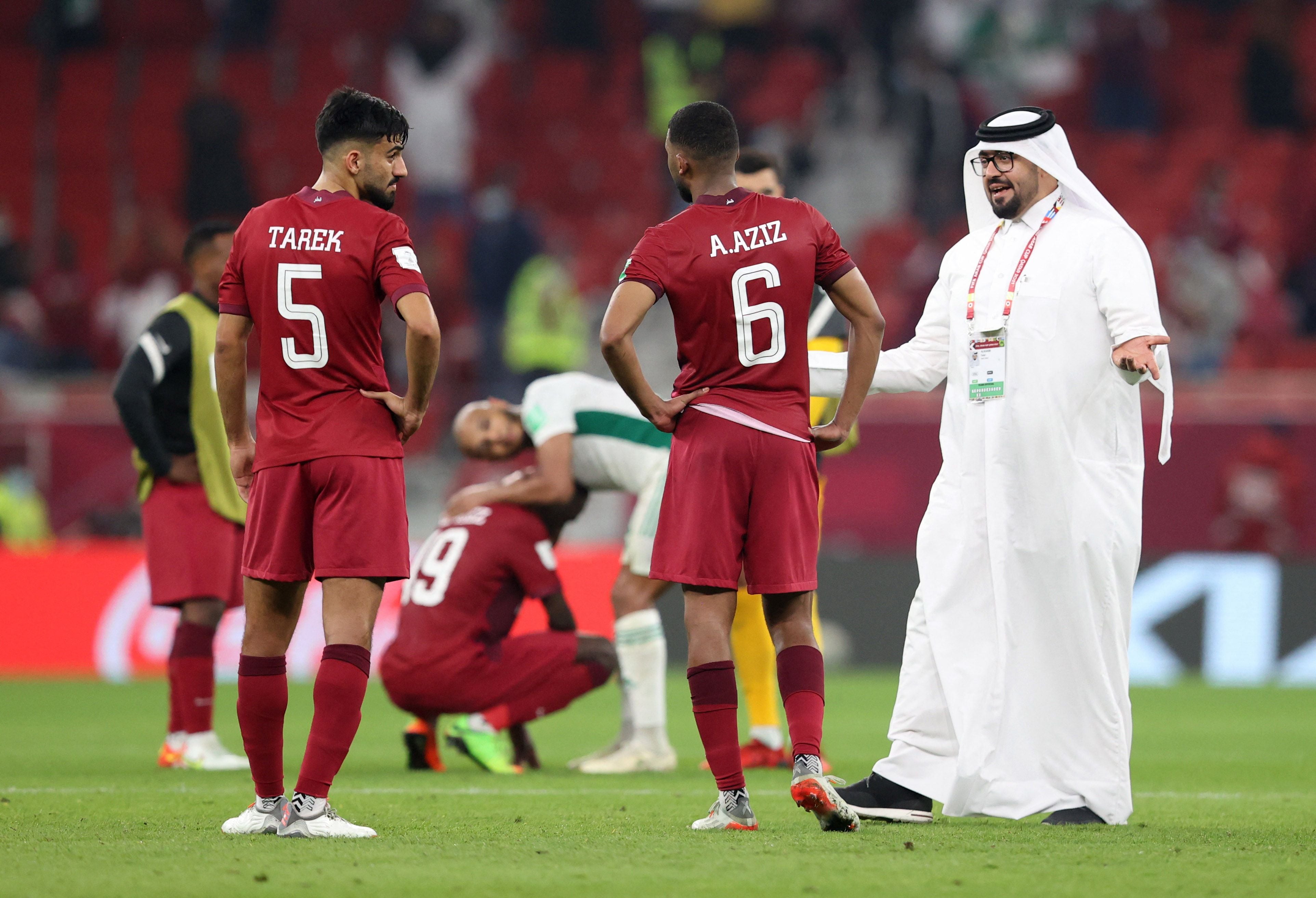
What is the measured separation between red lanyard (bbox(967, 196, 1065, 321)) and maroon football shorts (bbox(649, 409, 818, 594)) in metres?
0.87

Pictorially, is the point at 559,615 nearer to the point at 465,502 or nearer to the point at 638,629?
the point at 638,629

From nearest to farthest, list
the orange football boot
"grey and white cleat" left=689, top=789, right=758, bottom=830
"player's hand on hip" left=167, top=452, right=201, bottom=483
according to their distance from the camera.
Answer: "grey and white cleat" left=689, top=789, right=758, bottom=830 → the orange football boot → "player's hand on hip" left=167, top=452, right=201, bottom=483

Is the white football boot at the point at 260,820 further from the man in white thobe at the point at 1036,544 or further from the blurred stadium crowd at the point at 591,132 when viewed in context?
the blurred stadium crowd at the point at 591,132

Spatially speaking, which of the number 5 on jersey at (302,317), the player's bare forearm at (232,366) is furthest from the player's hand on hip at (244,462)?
the number 5 on jersey at (302,317)

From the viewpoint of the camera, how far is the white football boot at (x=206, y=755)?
7359mm

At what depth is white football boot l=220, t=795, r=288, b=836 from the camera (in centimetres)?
504

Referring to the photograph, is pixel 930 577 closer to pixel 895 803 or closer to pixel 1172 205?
pixel 895 803

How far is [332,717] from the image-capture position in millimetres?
4918

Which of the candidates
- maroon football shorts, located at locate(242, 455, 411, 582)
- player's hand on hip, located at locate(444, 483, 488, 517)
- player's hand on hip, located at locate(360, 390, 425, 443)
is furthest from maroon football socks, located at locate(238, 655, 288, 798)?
player's hand on hip, located at locate(444, 483, 488, 517)

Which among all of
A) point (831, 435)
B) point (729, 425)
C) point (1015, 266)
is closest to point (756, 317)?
point (729, 425)

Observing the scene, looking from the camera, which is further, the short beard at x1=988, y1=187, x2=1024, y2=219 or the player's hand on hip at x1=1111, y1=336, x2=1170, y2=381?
the short beard at x1=988, y1=187, x2=1024, y2=219

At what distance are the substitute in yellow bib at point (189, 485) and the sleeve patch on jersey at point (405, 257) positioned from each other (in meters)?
2.82

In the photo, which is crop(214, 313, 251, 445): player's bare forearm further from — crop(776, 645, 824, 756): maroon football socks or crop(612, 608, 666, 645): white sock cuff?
crop(612, 608, 666, 645): white sock cuff

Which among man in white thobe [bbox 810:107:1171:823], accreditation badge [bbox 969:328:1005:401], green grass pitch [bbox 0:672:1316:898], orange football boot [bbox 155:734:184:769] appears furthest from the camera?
orange football boot [bbox 155:734:184:769]
